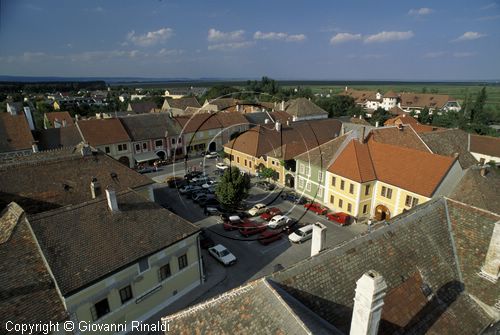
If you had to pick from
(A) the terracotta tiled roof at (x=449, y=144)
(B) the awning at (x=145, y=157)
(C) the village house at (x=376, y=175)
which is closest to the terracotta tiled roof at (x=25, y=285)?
(C) the village house at (x=376, y=175)

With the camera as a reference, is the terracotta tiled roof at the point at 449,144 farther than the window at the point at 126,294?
Yes

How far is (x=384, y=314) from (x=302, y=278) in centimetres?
376

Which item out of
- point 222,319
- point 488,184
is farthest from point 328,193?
point 222,319

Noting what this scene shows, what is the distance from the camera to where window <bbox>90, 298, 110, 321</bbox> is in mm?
17500

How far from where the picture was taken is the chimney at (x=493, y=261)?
1430 centimetres

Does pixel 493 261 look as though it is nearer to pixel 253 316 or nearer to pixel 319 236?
pixel 319 236

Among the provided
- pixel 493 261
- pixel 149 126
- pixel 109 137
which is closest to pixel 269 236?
pixel 493 261

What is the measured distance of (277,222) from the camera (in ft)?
104

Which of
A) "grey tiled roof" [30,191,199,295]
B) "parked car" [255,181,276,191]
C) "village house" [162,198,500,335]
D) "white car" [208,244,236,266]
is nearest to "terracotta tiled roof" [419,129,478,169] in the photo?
"parked car" [255,181,276,191]

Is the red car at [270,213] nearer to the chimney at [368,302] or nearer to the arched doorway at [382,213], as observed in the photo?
the arched doorway at [382,213]

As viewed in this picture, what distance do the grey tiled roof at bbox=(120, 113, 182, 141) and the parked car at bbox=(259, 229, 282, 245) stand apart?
1404 inches

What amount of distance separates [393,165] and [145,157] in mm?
43424

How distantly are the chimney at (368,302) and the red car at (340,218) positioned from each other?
79.3 feet

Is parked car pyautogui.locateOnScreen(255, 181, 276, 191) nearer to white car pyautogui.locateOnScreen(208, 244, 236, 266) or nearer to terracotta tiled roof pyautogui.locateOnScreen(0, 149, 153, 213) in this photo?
white car pyautogui.locateOnScreen(208, 244, 236, 266)
